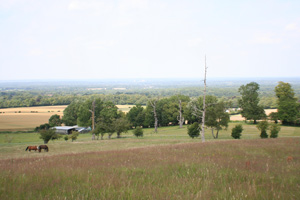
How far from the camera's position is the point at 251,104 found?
208ft

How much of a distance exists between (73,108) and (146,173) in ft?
273

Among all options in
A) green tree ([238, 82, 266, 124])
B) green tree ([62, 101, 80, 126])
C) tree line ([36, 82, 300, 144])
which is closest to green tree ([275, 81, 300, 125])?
tree line ([36, 82, 300, 144])

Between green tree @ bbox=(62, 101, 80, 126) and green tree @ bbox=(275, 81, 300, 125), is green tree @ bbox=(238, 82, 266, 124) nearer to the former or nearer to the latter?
green tree @ bbox=(275, 81, 300, 125)

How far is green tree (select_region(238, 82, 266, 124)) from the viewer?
62041mm

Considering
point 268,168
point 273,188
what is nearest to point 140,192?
point 273,188

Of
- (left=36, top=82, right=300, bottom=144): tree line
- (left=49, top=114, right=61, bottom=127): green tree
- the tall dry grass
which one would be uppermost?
the tall dry grass

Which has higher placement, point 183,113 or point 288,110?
point 288,110

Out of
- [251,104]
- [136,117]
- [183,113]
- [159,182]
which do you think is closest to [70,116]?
[136,117]

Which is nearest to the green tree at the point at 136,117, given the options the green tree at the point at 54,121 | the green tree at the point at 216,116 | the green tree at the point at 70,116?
the green tree at the point at 70,116

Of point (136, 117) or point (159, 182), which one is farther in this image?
point (136, 117)

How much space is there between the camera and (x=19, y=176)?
657 cm

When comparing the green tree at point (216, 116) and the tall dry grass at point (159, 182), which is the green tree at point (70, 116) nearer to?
the green tree at point (216, 116)

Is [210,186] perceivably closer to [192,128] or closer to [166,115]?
[192,128]

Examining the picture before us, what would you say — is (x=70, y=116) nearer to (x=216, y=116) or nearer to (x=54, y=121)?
(x=54, y=121)
